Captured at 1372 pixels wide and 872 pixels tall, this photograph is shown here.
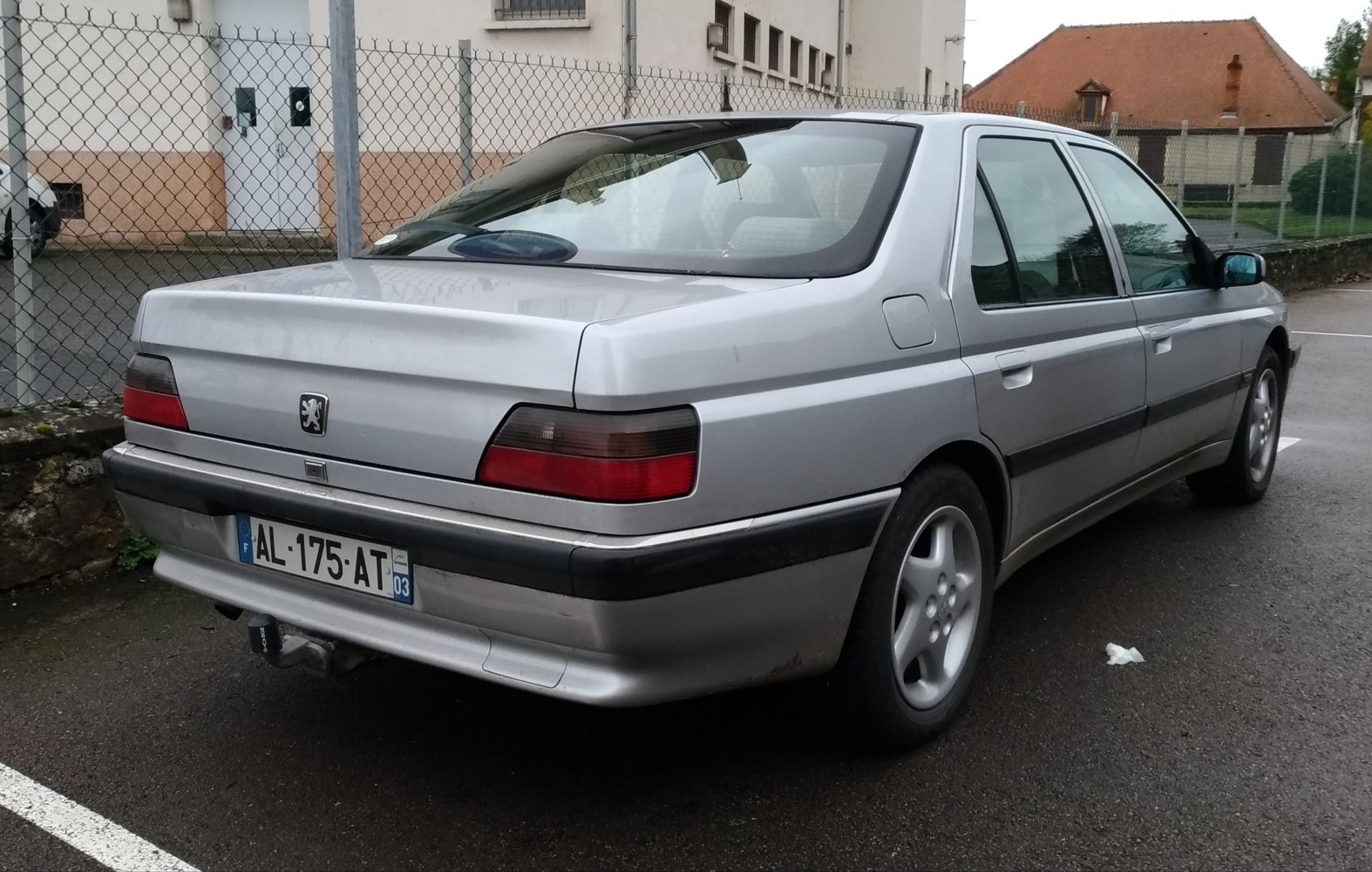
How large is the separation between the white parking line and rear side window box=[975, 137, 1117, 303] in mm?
2507

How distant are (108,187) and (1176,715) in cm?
1424

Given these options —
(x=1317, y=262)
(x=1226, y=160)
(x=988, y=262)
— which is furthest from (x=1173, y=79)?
(x=988, y=262)

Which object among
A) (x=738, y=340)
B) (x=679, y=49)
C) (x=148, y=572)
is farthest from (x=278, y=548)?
(x=679, y=49)

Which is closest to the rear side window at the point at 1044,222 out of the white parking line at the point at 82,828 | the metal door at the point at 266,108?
the white parking line at the point at 82,828

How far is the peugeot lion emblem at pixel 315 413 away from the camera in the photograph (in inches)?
105

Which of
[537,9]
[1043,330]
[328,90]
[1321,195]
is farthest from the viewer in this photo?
[1321,195]

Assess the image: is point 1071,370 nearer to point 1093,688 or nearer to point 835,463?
point 1093,688

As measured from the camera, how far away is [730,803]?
2898 millimetres

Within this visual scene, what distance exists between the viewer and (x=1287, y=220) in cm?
1742

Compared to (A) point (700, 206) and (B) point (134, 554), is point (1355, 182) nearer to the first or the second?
(A) point (700, 206)

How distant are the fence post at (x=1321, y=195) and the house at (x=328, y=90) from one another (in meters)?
7.70

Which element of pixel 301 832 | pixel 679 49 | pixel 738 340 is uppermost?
pixel 679 49

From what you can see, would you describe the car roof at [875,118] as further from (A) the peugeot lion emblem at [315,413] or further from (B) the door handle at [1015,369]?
(A) the peugeot lion emblem at [315,413]

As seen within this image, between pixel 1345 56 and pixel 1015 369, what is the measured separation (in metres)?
98.9
